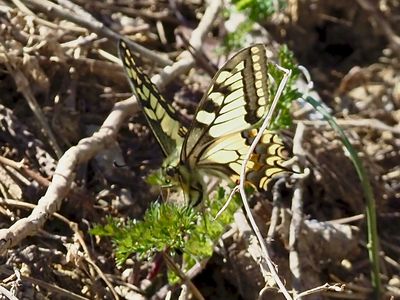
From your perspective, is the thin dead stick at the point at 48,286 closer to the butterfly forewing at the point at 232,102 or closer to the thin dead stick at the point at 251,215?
the butterfly forewing at the point at 232,102

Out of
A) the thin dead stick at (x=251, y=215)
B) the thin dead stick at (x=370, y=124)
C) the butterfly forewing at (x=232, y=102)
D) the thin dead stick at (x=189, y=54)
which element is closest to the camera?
the thin dead stick at (x=251, y=215)

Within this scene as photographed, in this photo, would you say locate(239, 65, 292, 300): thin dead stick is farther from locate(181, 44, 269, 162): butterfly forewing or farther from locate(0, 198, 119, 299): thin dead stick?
locate(0, 198, 119, 299): thin dead stick

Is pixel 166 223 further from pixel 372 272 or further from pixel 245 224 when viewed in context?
pixel 372 272

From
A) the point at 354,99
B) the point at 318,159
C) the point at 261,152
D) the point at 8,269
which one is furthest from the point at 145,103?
the point at 354,99

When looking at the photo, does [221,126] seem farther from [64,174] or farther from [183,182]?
[64,174]

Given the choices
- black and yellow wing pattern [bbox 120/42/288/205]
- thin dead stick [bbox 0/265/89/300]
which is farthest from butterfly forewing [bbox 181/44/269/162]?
thin dead stick [bbox 0/265/89/300]

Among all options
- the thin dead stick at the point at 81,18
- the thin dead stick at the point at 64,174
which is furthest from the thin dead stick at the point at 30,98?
the thin dead stick at the point at 81,18

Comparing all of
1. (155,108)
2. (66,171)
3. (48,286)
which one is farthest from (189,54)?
(48,286)
